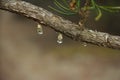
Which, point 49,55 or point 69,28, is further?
point 49,55

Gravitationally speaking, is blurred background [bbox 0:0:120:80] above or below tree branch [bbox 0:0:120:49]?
below

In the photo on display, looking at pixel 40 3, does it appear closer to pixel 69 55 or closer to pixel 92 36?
pixel 69 55

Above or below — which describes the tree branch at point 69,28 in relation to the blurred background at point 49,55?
above

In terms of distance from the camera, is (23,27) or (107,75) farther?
(23,27)

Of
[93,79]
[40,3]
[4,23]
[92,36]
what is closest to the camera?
[92,36]

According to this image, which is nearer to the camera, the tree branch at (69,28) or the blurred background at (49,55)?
the tree branch at (69,28)

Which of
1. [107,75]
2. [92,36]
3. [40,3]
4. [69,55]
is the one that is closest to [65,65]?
[69,55]

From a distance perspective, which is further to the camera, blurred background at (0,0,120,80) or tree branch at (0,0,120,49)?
blurred background at (0,0,120,80)

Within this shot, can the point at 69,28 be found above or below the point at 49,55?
above
